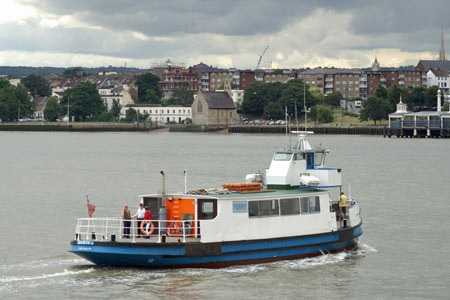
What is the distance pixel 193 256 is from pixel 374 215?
18513mm

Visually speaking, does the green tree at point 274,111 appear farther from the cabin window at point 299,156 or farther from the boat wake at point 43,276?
the boat wake at point 43,276

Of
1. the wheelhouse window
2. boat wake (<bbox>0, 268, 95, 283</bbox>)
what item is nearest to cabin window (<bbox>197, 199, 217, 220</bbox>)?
boat wake (<bbox>0, 268, 95, 283</bbox>)

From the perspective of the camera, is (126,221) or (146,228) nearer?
(146,228)

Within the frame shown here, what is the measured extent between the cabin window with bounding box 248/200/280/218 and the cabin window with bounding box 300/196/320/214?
1.22 metres

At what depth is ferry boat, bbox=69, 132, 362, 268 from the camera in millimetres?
27844

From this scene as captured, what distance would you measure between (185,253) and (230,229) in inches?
70.3

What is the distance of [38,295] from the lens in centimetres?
2684

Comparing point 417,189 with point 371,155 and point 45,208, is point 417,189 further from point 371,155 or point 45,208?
point 371,155

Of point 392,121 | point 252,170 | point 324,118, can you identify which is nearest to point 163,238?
point 252,170

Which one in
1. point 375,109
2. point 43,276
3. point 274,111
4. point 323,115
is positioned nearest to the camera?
point 43,276

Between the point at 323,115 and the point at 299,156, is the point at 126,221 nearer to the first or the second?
the point at 299,156

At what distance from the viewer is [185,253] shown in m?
27.9

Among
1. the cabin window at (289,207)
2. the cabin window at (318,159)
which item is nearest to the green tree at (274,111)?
the cabin window at (318,159)

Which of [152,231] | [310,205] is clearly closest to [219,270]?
[152,231]
